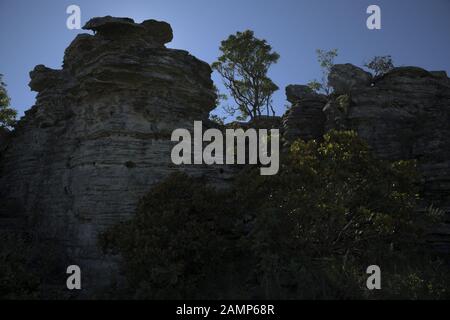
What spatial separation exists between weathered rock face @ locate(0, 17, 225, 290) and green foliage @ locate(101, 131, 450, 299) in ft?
12.6

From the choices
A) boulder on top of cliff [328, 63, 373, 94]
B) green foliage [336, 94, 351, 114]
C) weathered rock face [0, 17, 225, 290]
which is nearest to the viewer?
weathered rock face [0, 17, 225, 290]

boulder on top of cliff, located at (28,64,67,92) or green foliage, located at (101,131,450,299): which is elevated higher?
boulder on top of cliff, located at (28,64,67,92)

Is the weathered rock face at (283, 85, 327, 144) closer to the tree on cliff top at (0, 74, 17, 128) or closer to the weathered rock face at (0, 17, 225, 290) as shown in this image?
the weathered rock face at (0, 17, 225, 290)

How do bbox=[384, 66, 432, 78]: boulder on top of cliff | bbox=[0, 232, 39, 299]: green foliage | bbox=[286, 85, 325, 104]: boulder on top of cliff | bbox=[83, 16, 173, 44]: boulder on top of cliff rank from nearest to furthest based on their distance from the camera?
bbox=[0, 232, 39, 299]: green foliage, bbox=[83, 16, 173, 44]: boulder on top of cliff, bbox=[384, 66, 432, 78]: boulder on top of cliff, bbox=[286, 85, 325, 104]: boulder on top of cliff

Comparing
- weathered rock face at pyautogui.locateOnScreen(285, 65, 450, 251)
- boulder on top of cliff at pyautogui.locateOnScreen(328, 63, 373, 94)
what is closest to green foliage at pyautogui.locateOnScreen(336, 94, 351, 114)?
weathered rock face at pyautogui.locateOnScreen(285, 65, 450, 251)

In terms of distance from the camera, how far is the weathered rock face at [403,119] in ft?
63.9

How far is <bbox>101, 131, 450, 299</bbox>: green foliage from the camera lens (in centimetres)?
1071

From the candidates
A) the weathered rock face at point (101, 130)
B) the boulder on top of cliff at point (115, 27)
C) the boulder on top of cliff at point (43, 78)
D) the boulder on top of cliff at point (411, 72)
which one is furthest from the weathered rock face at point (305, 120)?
the boulder on top of cliff at point (43, 78)

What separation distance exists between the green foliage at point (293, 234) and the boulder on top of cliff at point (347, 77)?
57.6ft

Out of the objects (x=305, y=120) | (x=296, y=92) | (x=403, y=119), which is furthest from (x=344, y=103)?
(x=296, y=92)

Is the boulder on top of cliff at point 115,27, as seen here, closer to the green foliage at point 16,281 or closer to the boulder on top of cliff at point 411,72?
the green foliage at point 16,281

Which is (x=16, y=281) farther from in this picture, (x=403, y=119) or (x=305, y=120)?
(x=403, y=119)

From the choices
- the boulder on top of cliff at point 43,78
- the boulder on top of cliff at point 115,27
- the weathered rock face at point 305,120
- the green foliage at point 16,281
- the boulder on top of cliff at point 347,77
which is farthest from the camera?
the boulder on top of cliff at point 347,77

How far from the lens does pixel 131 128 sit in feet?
56.9
